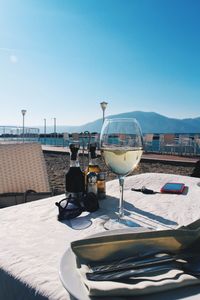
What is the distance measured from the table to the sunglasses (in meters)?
0.03

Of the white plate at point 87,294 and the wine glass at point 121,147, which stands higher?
the wine glass at point 121,147

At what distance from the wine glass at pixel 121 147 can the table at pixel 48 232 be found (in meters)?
0.10

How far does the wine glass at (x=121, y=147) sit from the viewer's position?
0.69 metres

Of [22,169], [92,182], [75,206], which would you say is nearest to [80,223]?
[75,206]

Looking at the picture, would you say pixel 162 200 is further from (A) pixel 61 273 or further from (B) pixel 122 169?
(A) pixel 61 273

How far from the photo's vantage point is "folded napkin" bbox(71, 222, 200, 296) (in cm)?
35

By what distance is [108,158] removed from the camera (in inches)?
28.0

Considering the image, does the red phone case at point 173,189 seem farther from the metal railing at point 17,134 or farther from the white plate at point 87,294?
the metal railing at point 17,134

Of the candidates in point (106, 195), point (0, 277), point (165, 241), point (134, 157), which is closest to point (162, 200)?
point (106, 195)

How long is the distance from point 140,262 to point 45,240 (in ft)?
0.83

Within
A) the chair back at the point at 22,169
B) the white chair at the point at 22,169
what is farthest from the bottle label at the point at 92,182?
the chair back at the point at 22,169

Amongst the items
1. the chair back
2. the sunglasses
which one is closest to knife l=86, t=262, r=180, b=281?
the sunglasses

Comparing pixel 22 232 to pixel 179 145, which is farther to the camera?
pixel 179 145

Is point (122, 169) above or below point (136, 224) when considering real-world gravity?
above
